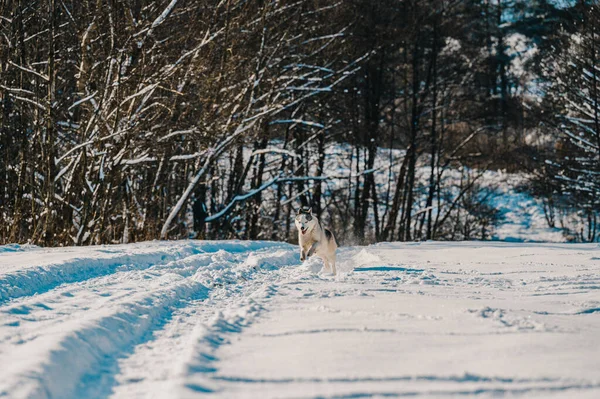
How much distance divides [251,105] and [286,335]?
46.2 feet

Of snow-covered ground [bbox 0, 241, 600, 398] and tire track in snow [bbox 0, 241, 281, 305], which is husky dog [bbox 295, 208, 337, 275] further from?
snow-covered ground [bbox 0, 241, 600, 398]

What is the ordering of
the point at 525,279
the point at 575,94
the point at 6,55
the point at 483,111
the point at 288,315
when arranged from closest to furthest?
1. the point at 288,315
2. the point at 525,279
3. the point at 6,55
4. the point at 575,94
5. the point at 483,111

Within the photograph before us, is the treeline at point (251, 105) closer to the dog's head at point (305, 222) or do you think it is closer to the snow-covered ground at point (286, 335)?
the dog's head at point (305, 222)

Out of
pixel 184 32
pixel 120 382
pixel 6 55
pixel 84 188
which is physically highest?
pixel 184 32

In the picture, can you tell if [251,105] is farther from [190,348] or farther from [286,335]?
[190,348]

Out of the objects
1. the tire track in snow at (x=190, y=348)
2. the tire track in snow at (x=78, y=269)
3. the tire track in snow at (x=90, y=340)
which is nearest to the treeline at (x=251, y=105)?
the tire track in snow at (x=78, y=269)

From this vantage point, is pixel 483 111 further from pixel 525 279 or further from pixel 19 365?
pixel 19 365

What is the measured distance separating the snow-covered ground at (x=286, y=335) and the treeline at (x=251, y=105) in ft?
20.4

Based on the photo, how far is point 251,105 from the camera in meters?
17.6

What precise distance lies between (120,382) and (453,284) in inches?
198

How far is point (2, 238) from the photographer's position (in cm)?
1173

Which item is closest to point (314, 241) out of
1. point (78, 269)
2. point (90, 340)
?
point (78, 269)

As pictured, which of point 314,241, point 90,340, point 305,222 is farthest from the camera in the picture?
point 305,222

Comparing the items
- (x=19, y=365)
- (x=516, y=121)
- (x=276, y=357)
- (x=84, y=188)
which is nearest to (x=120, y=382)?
(x=19, y=365)
